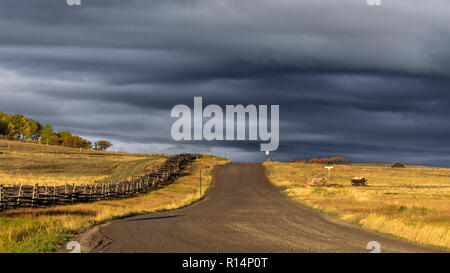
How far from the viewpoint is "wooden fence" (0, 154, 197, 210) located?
34.7 meters

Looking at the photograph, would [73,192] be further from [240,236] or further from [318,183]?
[318,183]

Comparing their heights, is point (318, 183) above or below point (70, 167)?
below

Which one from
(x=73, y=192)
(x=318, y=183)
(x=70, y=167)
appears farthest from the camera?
(x=70, y=167)

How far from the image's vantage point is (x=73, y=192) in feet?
140

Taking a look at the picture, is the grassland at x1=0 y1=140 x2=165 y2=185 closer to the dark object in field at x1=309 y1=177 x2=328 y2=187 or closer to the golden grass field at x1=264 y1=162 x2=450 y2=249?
the golden grass field at x1=264 y1=162 x2=450 y2=249

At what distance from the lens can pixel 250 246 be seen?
704 inches

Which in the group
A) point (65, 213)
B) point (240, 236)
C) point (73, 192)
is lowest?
point (73, 192)

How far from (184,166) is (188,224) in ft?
224

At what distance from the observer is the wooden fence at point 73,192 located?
34.7 metres

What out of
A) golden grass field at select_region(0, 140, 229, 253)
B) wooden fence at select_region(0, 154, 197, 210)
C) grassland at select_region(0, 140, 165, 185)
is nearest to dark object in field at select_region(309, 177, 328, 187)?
golden grass field at select_region(0, 140, 229, 253)

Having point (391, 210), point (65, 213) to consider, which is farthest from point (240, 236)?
point (391, 210)
